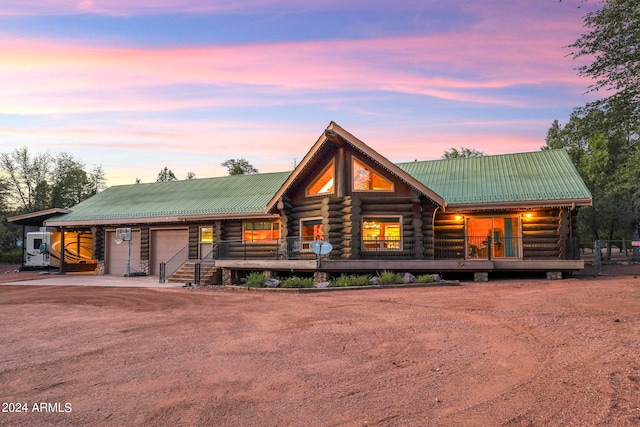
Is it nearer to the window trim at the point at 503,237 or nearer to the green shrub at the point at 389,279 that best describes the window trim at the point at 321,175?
the green shrub at the point at 389,279

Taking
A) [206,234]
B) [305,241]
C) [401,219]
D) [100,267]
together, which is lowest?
[100,267]

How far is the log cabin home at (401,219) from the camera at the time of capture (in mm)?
19750

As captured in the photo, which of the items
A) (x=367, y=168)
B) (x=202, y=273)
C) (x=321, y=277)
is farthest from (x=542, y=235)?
(x=202, y=273)

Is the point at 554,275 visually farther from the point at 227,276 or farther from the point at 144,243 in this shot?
the point at 144,243

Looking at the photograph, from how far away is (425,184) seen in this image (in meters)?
24.5

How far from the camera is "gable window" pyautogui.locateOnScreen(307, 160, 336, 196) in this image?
21.3 meters

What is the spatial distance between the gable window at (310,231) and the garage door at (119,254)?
1202 centimetres

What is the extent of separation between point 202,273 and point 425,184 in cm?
1180

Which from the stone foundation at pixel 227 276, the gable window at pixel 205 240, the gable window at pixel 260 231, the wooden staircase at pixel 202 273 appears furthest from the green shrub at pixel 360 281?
the gable window at pixel 205 240

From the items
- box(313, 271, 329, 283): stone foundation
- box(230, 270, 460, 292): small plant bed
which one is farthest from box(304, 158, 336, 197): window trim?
box(230, 270, 460, 292): small plant bed

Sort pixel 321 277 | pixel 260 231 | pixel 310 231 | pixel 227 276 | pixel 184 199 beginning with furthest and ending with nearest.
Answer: pixel 184 199 < pixel 260 231 < pixel 310 231 < pixel 227 276 < pixel 321 277

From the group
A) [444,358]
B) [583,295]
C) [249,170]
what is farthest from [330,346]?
[249,170]

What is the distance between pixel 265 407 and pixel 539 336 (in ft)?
17.7

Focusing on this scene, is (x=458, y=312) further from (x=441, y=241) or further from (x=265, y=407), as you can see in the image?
(x=441, y=241)
